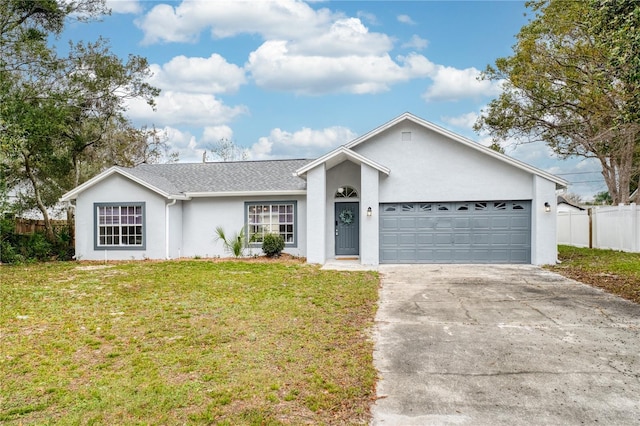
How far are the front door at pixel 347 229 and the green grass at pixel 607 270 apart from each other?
21.8ft

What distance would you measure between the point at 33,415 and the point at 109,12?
18569 millimetres

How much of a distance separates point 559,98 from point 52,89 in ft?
73.0

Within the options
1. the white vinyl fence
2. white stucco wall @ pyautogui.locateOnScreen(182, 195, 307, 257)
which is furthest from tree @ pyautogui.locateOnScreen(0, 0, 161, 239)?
the white vinyl fence

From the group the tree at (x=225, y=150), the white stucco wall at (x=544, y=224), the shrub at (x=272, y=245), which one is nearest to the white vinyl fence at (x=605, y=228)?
the white stucco wall at (x=544, y=224)

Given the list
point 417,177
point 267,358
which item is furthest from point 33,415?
point 417,177

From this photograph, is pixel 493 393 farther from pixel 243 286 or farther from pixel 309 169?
pixel 309 169

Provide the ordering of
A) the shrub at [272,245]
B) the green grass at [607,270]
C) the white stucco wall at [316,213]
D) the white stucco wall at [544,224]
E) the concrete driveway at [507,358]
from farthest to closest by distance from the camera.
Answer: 1. the shrub at [272,245]
2. the white stucco wall at [316,213]
3. the white stucco wall at [544,224]
4. the green grass at [607,270]
5. the concrete driveway at [507,358]

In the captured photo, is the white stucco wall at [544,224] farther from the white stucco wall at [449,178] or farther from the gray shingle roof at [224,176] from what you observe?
the gray shingle roof at [224,176]

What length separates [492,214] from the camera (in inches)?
558

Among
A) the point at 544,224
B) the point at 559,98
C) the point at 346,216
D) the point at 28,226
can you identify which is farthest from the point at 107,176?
the point at 559,98

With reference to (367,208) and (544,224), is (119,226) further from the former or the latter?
(544,224)

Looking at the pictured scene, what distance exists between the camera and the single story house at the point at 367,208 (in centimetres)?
1400

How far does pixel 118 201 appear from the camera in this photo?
50.4 ft

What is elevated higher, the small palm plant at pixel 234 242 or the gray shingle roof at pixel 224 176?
the gray shingle roof at pixel 224 176
